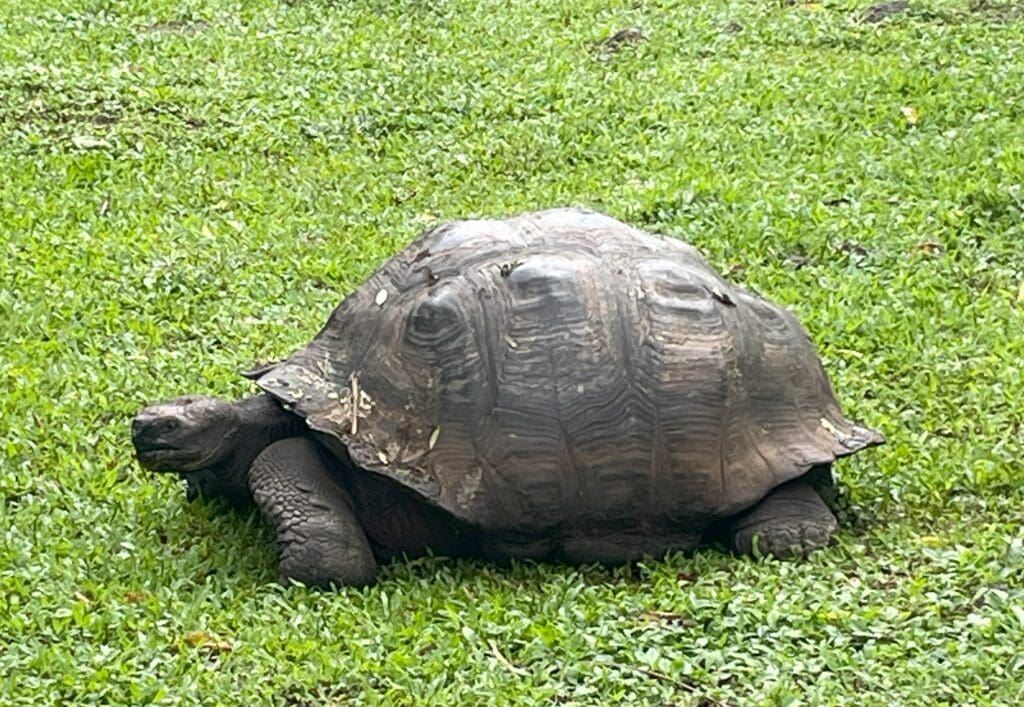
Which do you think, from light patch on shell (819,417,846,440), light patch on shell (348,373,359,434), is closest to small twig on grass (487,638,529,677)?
light patch on shell (348,373,359,434)

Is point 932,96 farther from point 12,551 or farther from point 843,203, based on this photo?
point 12,551

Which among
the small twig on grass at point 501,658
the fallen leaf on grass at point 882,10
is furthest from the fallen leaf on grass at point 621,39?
the small twig on grass at point 501,658

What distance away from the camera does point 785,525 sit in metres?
5.04

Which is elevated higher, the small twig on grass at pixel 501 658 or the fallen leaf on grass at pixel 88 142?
the fallen leaf on grass at pixel 88 142

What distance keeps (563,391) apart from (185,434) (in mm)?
1169

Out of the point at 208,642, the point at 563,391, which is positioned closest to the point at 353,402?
the point at 563,391

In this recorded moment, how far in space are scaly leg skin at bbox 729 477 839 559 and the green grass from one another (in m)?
0.09

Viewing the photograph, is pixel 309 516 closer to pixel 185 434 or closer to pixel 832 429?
pixel 185 434

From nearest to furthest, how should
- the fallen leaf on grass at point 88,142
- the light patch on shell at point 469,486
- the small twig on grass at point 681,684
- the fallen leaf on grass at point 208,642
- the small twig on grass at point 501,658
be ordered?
the small twig on grass at point 681,684, the small twig on grass at point 501,658, the fallen leaf on grass at point 208,642, the light patch on shell at point 469,486, the fallen leaf on grass at point 88,142

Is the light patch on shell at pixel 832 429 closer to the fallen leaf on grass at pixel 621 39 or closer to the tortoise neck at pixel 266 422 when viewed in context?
the tortoise neck at pixel 266 422

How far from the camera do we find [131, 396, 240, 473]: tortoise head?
5.02m

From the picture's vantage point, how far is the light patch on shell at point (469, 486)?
4824 mm

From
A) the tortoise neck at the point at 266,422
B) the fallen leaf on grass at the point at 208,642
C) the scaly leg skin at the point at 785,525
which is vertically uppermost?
the tortoise neck at the point at 266,422

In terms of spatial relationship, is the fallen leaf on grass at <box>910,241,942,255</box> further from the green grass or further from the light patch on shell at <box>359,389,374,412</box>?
the light patch on shell at <box>359,389,374,412</box>
